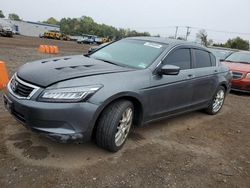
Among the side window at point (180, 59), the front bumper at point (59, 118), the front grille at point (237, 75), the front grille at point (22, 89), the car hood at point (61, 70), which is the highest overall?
the side window at point (180, 59)

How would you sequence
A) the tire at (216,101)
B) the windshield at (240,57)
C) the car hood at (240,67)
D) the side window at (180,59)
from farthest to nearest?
the windshield at (240,57), the car hood at (240,67), the tire at (216,101), the side window at (180,59)

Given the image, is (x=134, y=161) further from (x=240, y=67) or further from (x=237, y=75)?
(x=240, y=67)

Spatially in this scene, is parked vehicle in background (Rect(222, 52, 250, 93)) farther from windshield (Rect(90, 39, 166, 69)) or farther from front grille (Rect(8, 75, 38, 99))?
front grille (Rect(8, 75, 38, 99))

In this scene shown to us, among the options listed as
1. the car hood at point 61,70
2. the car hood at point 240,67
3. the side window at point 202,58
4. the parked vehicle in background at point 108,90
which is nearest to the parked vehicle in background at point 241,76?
A: the car hood at point 240,67

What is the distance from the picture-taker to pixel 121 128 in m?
4.02

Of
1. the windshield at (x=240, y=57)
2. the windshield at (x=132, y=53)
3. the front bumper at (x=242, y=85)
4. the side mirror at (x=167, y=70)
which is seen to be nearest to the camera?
the side mirror at (x=167, y=70)

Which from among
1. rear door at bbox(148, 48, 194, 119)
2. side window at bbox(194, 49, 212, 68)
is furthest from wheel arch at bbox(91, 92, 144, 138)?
side window at bbox(194, 49, 212, 68)

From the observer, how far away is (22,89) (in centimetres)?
365

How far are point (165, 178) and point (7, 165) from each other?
6.36ft

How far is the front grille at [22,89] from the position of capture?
3505 millimetres

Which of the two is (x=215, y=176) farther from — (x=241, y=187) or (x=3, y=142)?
(x=3, y=142)

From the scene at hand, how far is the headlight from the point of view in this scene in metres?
3.39

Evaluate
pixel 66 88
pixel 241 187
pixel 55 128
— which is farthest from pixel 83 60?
pixel 241 187

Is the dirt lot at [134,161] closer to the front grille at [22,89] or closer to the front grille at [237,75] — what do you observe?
the front grille at [22,89]
